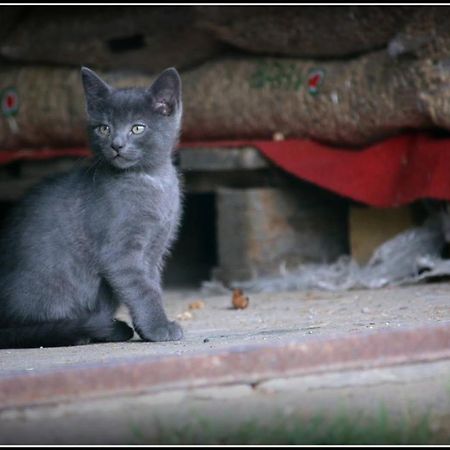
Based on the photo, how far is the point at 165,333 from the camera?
12.0 feet

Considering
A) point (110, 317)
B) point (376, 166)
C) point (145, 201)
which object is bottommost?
point (110, 317)

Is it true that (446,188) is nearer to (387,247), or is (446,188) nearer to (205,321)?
(387,247)

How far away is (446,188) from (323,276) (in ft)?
3.29

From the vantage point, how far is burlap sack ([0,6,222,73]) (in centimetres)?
577

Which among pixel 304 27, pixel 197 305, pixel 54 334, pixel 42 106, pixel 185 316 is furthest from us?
pixel 42 106

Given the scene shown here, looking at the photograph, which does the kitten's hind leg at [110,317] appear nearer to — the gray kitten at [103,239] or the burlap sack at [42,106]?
the gray kitten at [103,239]

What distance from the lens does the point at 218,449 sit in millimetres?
2273

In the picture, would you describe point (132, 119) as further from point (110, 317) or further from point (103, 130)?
point (110, 317)

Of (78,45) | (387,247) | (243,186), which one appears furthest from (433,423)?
(78,45)

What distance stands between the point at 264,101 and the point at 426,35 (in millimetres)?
1186

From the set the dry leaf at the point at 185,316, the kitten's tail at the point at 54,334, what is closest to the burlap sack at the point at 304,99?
the dry leaf at the point at 185,316

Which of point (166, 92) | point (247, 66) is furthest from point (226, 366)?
point (247, 66)

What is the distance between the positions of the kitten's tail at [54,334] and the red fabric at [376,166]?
211cm

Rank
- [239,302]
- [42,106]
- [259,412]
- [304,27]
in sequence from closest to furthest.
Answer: [259,412] < [239,302] < [304,27] < [42,106]
